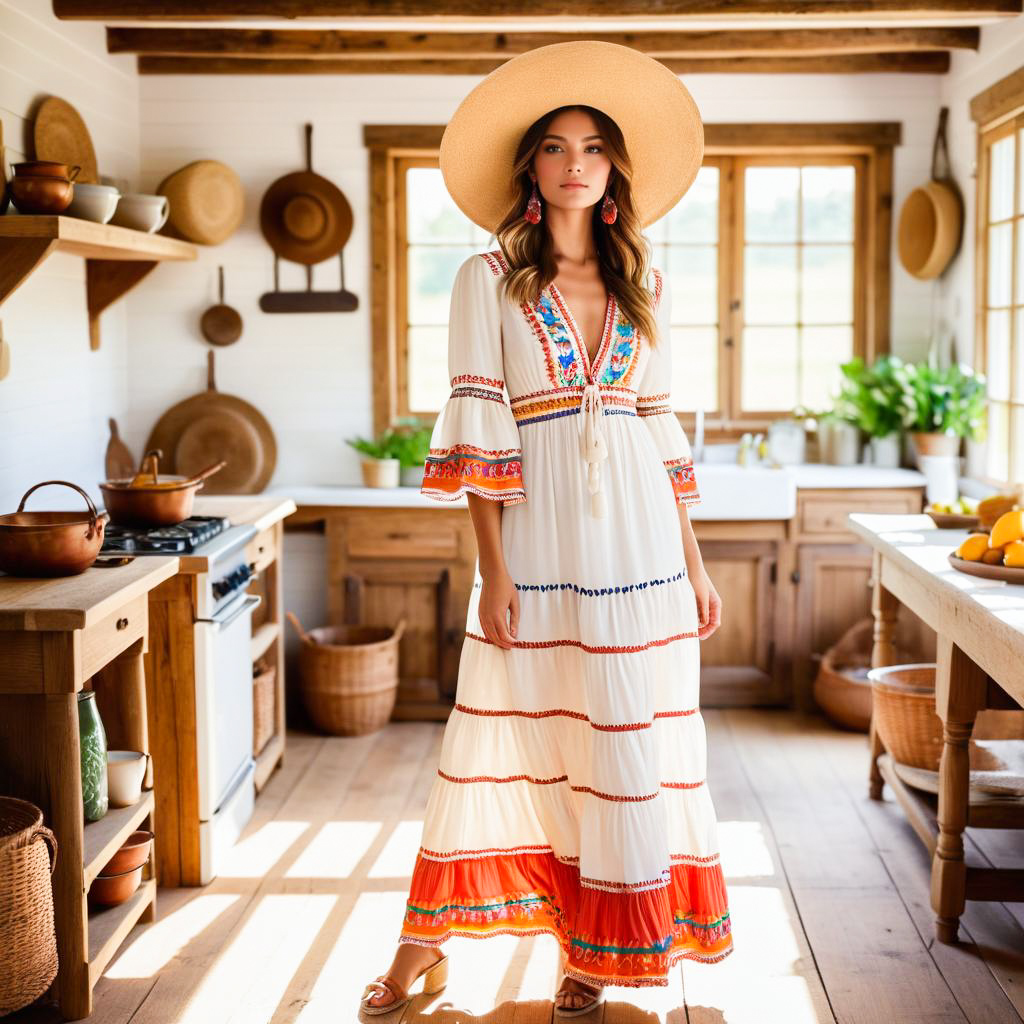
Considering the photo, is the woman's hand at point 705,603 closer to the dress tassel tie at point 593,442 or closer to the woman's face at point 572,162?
the dress tassel tie at point 593,442

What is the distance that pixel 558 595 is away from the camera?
246cm

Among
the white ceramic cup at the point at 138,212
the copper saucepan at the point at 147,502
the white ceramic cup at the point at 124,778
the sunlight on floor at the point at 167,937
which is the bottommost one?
the sunlight on floor at the point at 167,937

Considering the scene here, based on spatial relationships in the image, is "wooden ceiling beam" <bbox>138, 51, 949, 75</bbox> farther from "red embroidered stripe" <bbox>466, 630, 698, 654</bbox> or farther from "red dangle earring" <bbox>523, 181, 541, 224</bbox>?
"red embroidered stripe" <bbox>466, 630, 698, 654</bbox>

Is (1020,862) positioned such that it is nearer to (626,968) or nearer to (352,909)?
(626,968)

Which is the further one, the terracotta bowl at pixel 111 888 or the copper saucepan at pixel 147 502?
the copper saucepan at pixel 147 502

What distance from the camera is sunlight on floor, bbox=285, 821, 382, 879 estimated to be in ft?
11.3

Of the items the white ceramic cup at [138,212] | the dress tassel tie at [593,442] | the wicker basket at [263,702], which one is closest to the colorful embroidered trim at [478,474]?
the dress tassel tie at [593,442]

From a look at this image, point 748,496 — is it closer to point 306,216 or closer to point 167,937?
point 306,216

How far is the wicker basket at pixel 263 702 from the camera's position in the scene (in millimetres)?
4059

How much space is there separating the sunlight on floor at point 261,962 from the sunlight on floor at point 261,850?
198mm

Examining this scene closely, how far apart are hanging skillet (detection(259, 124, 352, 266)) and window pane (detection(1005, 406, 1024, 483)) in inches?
106

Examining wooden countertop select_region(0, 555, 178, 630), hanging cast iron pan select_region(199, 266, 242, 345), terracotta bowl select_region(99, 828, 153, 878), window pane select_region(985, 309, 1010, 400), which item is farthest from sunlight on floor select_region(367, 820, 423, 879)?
window pane select_region(985, 309, 1010, 400)

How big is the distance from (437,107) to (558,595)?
3282 millimetres

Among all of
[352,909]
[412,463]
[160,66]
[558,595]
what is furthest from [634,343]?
[160,66]
